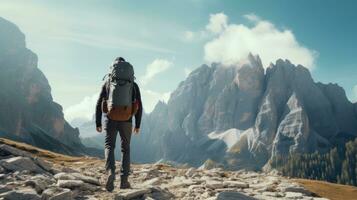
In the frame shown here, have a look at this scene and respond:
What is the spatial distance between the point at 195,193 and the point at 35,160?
6.28 m

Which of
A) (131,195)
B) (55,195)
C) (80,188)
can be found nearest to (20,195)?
(55,195)

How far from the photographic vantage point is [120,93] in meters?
14.9

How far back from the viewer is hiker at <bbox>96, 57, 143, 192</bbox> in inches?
584

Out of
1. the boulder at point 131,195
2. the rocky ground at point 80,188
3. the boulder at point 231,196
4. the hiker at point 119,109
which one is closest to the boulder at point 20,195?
the rocky ground at point 80,188

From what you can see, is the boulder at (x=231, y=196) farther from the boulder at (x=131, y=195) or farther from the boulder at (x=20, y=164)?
the boulder at (x=20, y=164)

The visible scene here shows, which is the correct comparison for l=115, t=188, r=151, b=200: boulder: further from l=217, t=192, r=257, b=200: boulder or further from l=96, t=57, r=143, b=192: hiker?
l=217, t=192, r=257, b=200: boulder

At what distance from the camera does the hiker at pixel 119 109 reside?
14.8 meters

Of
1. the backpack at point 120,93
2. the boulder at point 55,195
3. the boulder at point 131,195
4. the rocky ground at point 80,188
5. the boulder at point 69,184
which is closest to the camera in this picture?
the boulder at point 55,195

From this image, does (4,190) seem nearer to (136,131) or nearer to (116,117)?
(116,117)

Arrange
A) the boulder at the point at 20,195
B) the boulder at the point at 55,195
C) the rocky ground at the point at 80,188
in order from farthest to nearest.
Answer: the rocky ground at the point at 80,188 → the boulder at the point at 55,195 → the boulder at the point at 20,195

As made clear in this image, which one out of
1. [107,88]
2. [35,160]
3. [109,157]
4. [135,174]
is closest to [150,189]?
[109,157]

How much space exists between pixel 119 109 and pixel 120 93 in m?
0.56

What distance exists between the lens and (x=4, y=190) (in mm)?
11844

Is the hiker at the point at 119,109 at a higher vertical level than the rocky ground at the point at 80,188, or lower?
higher
